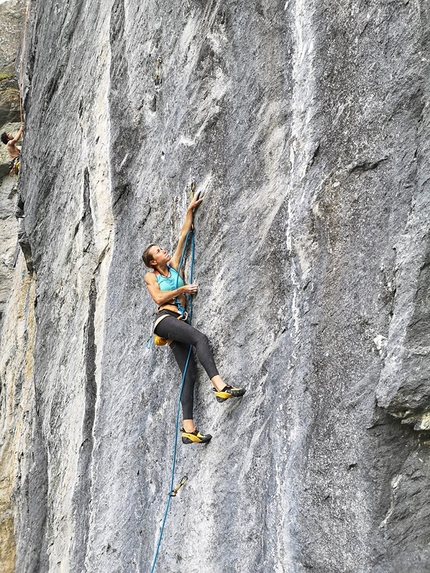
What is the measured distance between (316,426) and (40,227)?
8.00 meters

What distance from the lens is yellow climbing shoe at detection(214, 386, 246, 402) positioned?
19.2 ft

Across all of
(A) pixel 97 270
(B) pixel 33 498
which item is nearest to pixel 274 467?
(A) pixel 97 270

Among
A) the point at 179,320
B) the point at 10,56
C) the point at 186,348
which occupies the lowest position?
the point at 186,348

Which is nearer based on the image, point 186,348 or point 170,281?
point 186,348

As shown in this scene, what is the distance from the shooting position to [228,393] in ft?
19.4

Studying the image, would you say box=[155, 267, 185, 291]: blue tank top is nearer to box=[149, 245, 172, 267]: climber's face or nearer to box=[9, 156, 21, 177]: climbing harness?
box=[149, 245, 172, 267]: climber's face

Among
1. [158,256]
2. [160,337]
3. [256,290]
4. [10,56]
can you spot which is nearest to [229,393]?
[256,290]

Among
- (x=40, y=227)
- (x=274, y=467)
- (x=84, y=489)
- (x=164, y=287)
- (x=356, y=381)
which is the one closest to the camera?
(x=356, y=381)

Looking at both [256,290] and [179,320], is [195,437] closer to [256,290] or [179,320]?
[179,320]

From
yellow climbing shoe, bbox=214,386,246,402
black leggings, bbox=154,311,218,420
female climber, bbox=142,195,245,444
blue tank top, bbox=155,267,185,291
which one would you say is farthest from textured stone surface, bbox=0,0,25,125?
yellow climbing shoe, bbox=214,386,246,402

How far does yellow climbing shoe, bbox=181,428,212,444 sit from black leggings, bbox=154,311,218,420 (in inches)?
6.5

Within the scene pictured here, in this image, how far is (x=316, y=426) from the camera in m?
5.01

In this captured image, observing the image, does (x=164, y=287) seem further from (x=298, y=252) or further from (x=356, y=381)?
(x=356, y=381)

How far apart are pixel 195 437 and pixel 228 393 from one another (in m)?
0.66
